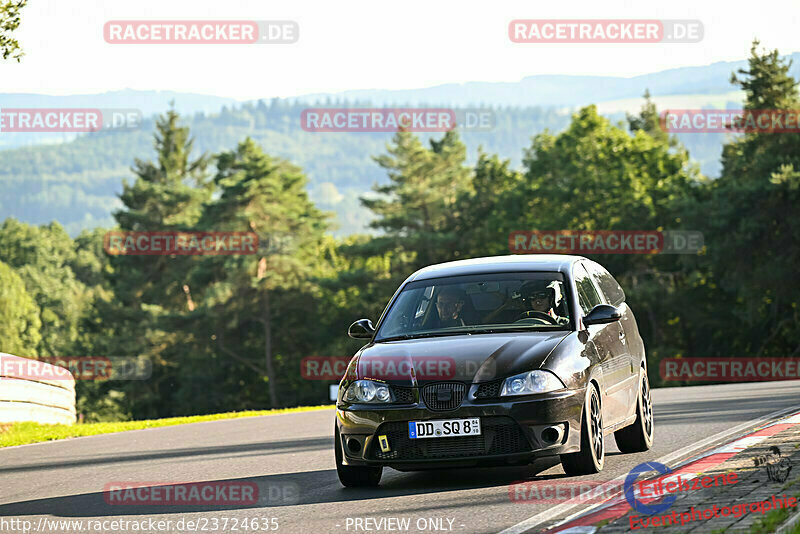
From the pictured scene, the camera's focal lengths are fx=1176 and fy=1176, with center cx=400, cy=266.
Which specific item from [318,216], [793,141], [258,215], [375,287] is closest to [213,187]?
[318,216]

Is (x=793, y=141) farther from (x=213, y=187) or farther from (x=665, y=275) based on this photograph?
(x=213, y=187)

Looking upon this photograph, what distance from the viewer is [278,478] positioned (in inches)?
409

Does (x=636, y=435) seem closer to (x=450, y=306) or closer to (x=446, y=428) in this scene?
(x=450, y=306)

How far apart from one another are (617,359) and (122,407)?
7022 cm

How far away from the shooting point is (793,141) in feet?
170

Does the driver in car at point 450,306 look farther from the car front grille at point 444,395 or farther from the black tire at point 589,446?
the black tire at point 589,446

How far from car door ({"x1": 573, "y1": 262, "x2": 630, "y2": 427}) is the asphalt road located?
0.47 metres

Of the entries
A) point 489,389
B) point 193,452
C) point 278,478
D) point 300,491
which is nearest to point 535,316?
point 489,389
